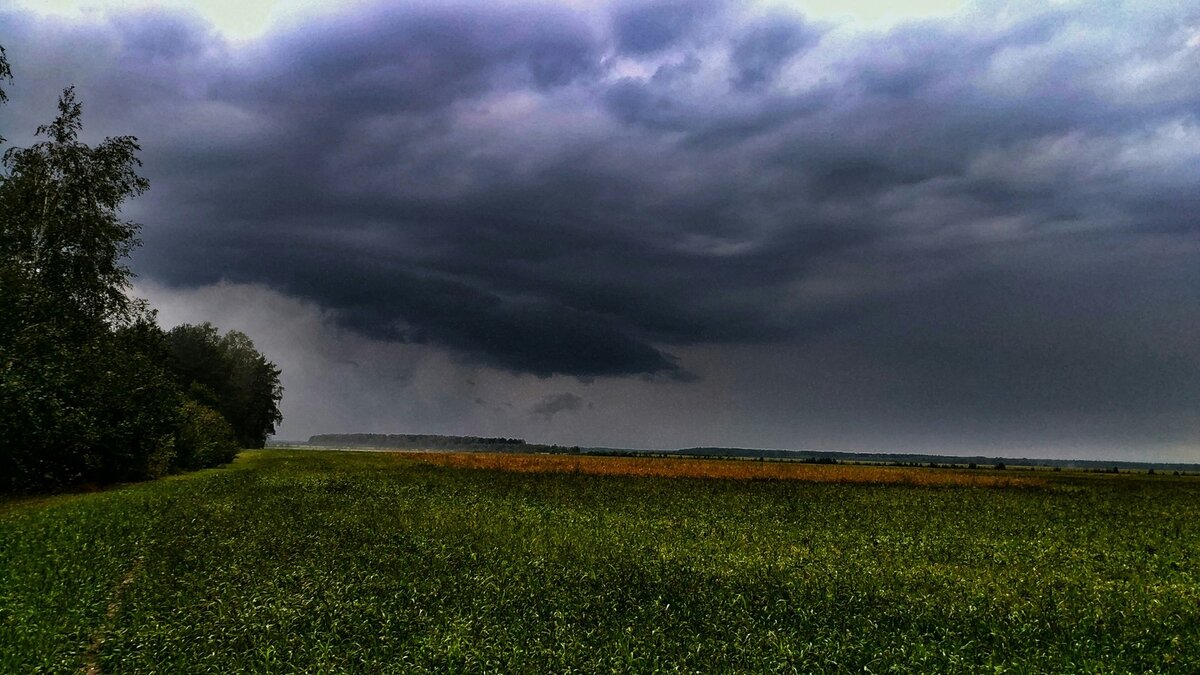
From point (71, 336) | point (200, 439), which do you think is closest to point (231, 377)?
point (200, 439)

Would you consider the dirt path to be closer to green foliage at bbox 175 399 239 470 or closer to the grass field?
the grass field

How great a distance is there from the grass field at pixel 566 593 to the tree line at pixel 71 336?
263 inches

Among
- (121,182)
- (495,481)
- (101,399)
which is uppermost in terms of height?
(121,182)

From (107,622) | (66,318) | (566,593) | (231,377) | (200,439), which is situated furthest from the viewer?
(231,377)

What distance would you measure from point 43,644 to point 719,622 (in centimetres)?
1359

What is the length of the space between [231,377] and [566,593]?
126 meters

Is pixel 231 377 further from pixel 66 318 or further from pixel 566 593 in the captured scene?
pixel 566 593

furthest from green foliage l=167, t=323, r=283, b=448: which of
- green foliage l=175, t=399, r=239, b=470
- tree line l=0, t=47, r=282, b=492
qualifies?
tree line l=0, t=47, r=282, b=492

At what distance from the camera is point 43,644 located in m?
12.4

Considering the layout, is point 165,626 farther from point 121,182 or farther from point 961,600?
point 121,182

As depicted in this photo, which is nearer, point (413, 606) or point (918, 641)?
point (918, 641)

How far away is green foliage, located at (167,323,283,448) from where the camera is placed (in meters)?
110

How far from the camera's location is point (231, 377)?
121250 millimetres

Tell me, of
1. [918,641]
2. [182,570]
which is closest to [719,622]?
[918,641]
